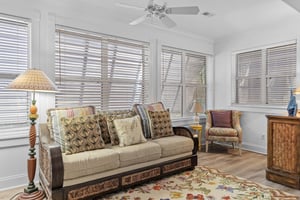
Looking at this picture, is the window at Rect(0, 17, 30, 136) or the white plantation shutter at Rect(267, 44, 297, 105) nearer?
the window at Rect(0, 17, 30, 136)

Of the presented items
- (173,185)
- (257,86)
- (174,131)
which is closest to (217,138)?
(174,131)

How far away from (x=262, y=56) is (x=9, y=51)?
4.71 m

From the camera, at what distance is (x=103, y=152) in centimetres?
256

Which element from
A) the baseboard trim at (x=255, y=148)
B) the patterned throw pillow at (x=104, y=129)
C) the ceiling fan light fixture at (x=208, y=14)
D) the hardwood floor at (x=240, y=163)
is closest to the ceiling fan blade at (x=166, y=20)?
the ceiling fan light fixture at (x=208, y=14)

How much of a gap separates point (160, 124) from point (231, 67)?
2724 mm

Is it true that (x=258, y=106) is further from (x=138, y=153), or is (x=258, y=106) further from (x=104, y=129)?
(x=104, y=129)

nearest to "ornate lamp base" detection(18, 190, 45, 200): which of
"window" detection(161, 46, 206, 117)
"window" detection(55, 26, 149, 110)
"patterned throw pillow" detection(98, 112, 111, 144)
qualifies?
"patterned throw pillow" detection(98, 112, 111, 144)

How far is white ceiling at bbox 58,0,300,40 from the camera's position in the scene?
3.25m

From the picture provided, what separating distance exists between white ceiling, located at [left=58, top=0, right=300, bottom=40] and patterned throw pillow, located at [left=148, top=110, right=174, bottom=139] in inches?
65.3

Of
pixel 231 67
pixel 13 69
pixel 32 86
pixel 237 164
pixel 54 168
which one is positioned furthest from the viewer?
pixel 231 67

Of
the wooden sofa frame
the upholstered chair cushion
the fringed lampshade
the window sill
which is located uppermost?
the fringed lampshade

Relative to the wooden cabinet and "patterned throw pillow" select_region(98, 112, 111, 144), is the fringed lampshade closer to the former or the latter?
"patterned throw pillow" select_region(98, 112, 111, 144)

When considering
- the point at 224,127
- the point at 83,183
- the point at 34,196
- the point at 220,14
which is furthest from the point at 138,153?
the point at 220,14

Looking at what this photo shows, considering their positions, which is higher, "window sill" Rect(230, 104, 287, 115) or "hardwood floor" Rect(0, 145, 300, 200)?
"window sill" Rect(230, 104, 287, 115)
